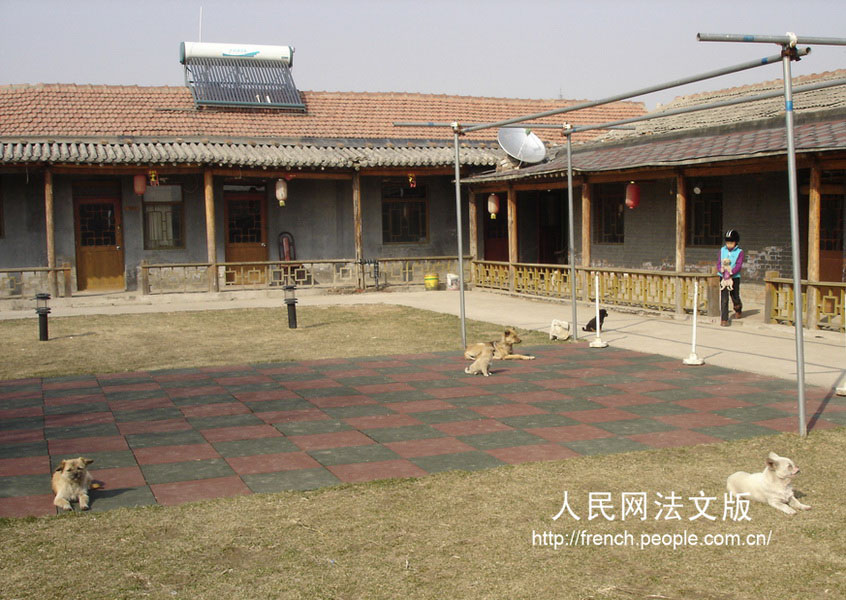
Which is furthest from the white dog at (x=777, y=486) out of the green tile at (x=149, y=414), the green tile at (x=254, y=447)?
the green tile at (x=149, y=414)

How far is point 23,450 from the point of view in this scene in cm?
626

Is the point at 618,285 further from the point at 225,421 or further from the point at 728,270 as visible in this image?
the point at 225,421

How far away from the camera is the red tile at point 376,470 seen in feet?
18.0

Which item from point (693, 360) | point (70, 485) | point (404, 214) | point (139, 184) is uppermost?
point (139, 184)

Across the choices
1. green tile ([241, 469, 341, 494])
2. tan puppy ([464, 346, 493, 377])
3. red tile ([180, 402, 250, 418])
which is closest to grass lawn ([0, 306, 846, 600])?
green tile ([241, 469, 341, 494])

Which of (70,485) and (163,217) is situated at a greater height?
(163,217)

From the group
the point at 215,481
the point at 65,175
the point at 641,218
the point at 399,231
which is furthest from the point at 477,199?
the point at 215,481

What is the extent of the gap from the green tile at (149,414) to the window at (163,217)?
544 inches

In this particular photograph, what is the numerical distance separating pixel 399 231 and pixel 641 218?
7.23 m

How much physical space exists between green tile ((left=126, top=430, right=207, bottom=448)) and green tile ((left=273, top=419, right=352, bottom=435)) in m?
0.66

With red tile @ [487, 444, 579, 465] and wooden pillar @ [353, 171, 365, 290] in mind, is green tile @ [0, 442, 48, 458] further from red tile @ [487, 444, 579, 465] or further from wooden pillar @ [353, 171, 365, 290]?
wooden pillar @ [353, 171, 365, 290]

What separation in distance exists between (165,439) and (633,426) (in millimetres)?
3673

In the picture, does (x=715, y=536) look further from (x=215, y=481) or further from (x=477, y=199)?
(x=477, y=199)

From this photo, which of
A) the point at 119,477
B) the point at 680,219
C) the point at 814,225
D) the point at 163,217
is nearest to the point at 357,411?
the point at 119,477
